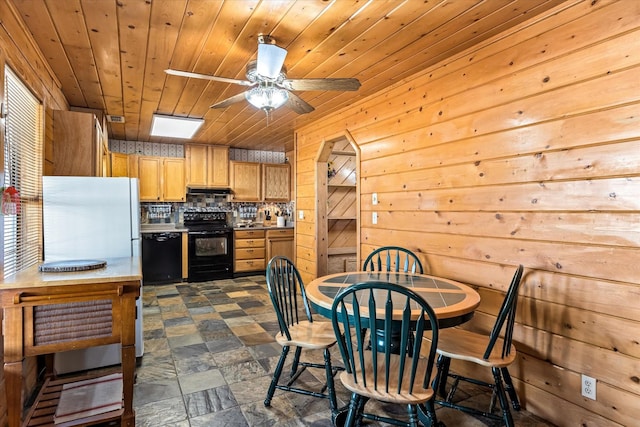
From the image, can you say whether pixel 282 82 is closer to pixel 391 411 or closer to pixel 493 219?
pixel 493 219

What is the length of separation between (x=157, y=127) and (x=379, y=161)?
3315 mm

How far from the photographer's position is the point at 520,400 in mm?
2264

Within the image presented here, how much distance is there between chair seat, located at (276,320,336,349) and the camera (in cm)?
214

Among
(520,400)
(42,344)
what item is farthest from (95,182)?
(520,400)

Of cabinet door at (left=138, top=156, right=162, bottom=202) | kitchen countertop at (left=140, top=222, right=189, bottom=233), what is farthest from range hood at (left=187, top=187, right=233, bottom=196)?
kitchen countertop at (left=140, top=222, right=189, bottom=233)

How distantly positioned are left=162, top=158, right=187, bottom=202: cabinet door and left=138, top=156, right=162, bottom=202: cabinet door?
0.27 feet

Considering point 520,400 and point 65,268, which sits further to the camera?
point 520,400

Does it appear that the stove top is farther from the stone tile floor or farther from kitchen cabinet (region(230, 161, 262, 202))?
the stone tile floor

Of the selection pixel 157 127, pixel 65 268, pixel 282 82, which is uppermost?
pixel 157 127

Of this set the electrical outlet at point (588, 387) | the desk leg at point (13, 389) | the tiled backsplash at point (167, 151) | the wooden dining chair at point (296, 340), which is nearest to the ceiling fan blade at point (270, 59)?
the wooden dining chair at point (296, 340)

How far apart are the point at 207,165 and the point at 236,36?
4330 millimetres

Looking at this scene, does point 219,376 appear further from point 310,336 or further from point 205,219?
point 205,219

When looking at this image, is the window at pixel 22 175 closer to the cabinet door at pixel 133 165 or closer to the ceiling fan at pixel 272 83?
the ceiling fan at pixel 272 83

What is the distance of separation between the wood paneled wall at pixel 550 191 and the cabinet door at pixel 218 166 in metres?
4.31
